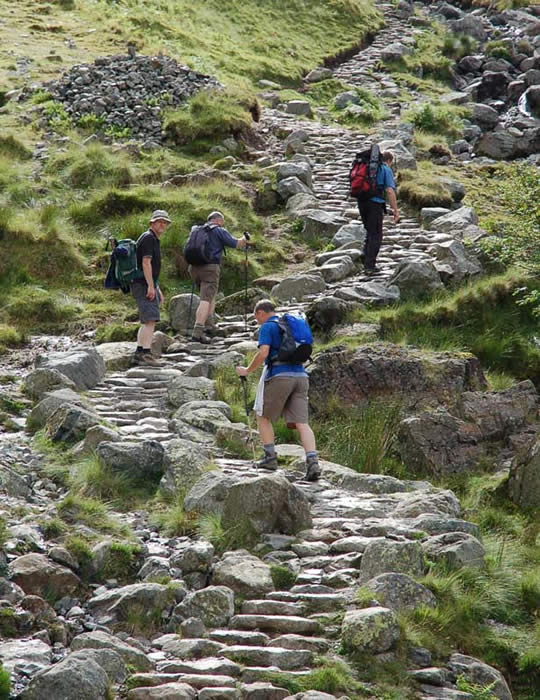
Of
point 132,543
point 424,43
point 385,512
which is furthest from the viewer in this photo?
point 424,43

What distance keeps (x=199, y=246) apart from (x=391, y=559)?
852 centimetres

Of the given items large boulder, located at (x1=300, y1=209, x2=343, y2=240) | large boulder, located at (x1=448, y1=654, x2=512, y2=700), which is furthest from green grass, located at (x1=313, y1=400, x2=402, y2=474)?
large boulder, located at (x1=300, y1=209, x2=343, y2=240)

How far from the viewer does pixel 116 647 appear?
283 inches

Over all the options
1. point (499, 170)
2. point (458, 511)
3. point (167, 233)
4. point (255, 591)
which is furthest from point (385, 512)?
point (499, 170)

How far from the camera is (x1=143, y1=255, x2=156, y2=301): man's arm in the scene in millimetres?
14797

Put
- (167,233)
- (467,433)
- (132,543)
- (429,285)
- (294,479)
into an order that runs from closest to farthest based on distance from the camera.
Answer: (132,543)
(294,479)
(467,433)
(429,285)
(167,233)

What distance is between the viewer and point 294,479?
36.8 ft

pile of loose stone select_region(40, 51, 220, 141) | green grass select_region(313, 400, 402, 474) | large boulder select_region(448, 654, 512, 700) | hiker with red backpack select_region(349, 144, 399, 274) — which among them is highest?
pile of loose stone select_region(40, 51, 220, 141)

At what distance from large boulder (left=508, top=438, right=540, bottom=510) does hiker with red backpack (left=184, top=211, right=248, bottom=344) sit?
19.5 ft

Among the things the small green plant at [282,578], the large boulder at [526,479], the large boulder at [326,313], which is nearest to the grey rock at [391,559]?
the small green plant at [282,578]

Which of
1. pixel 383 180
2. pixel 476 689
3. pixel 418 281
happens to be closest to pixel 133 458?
pixel 476 689

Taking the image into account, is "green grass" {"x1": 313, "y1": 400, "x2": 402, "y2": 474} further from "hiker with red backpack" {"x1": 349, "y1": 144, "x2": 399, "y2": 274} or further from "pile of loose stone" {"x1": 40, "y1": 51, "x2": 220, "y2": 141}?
"pile of loose stone" {"x1": 40, "y1": 51, "x2": 220, "y2": 141}

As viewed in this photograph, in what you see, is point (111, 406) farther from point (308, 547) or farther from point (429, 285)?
point (429, 285)

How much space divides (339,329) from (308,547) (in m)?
7.10
